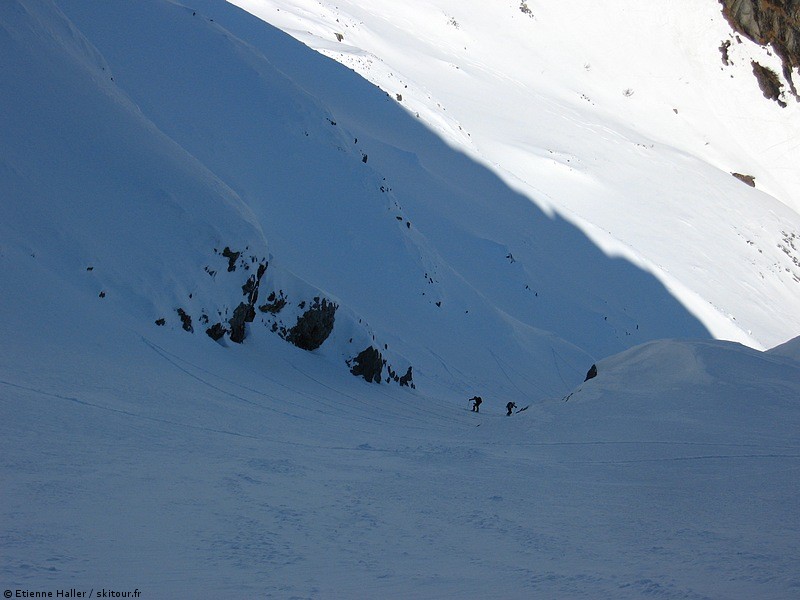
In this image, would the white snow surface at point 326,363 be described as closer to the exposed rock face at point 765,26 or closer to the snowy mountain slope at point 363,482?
the snowy mountain slope at point 363,482

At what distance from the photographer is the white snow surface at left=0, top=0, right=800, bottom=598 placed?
5.16m

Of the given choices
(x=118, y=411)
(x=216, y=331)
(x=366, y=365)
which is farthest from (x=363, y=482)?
(x=366, y=365)

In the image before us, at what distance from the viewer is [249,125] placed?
2158 cm

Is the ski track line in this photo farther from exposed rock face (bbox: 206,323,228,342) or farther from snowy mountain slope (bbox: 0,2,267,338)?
Result: exposed rock face (bbox: 206,323,228,342)

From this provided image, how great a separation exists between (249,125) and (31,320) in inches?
520

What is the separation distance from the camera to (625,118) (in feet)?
182

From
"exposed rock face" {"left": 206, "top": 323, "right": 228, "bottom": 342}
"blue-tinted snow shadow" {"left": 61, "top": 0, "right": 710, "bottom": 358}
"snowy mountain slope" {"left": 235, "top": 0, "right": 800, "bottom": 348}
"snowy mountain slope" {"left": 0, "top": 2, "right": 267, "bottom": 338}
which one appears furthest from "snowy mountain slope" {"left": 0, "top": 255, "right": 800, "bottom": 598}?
"snowy mountain slope" {"left": 235, "top": 0, "right": 800, "bottom": 348}

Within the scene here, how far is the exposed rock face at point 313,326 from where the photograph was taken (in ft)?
50.1

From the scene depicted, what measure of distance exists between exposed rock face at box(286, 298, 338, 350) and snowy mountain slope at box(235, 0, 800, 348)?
1892 cm

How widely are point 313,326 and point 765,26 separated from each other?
2648 inches

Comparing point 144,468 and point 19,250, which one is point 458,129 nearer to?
point 19,250

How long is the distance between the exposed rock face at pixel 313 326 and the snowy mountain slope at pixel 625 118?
62.1 ft

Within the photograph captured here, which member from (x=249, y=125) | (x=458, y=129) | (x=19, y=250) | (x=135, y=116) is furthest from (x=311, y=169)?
(x=458, y=129)

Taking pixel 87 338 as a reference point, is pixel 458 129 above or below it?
above
